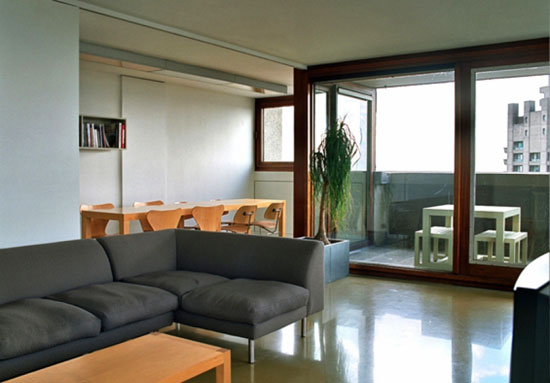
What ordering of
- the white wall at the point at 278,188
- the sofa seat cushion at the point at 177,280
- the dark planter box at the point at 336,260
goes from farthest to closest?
the white wall at the point at 278,188 → the dark planter box at the point at 336,260 → the sofa seat cushion at the point at 177,280

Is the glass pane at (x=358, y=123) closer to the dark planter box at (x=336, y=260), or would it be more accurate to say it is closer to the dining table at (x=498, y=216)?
the dark planter box at (x=336, y=260)

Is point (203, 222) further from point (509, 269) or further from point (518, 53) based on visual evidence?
point (518, 53)

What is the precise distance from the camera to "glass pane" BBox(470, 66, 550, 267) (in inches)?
211

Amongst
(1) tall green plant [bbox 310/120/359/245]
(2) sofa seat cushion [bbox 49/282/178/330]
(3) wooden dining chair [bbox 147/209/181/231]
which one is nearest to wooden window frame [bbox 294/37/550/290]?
(1) tall green plant [bbox 310/120/359/245]

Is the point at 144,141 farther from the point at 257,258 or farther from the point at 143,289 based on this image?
the point at 143,289

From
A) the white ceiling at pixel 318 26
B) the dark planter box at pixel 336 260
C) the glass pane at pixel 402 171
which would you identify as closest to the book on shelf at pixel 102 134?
the white ceiling at pixel 318 26

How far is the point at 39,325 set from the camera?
9.17ft

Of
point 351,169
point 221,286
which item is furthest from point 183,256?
point 351,169

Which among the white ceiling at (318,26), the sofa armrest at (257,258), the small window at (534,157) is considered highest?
the white ceiling at (318,26)

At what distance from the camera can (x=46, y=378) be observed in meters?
2.27

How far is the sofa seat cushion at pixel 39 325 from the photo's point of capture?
8.70 feet

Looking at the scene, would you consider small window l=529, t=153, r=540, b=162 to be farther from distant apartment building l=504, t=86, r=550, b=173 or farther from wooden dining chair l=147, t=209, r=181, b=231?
wooden dining chair l=147, t=209, r=181, b=231

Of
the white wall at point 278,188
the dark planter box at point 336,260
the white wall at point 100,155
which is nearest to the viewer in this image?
the dark planter box at point 336,260

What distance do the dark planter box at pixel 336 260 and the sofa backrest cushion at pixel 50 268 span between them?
101 inches
